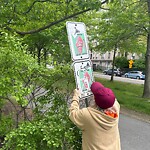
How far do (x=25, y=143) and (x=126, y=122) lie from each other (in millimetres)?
6055

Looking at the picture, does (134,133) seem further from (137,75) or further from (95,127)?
(137,75)

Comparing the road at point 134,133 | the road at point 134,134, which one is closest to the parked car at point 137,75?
the road at point 134,133

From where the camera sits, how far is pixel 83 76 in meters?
2.69

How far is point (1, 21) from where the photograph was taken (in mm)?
5953

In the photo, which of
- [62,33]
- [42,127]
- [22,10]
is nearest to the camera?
[42,127]

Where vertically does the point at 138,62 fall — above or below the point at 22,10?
below

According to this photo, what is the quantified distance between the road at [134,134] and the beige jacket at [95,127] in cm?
345

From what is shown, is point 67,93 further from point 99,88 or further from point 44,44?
point 44,44

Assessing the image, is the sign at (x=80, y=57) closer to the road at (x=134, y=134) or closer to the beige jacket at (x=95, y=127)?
the beige jacket at (x=95, y=127)

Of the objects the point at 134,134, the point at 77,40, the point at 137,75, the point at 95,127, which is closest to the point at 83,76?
the point at 77,40

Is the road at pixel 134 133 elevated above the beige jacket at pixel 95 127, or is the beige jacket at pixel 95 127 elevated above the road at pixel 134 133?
the beige jacket at pixel 95 127

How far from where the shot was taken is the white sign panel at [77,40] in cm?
265

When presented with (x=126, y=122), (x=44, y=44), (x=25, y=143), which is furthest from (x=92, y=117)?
(x=44, y=44)

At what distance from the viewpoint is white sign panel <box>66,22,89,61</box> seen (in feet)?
8.69
